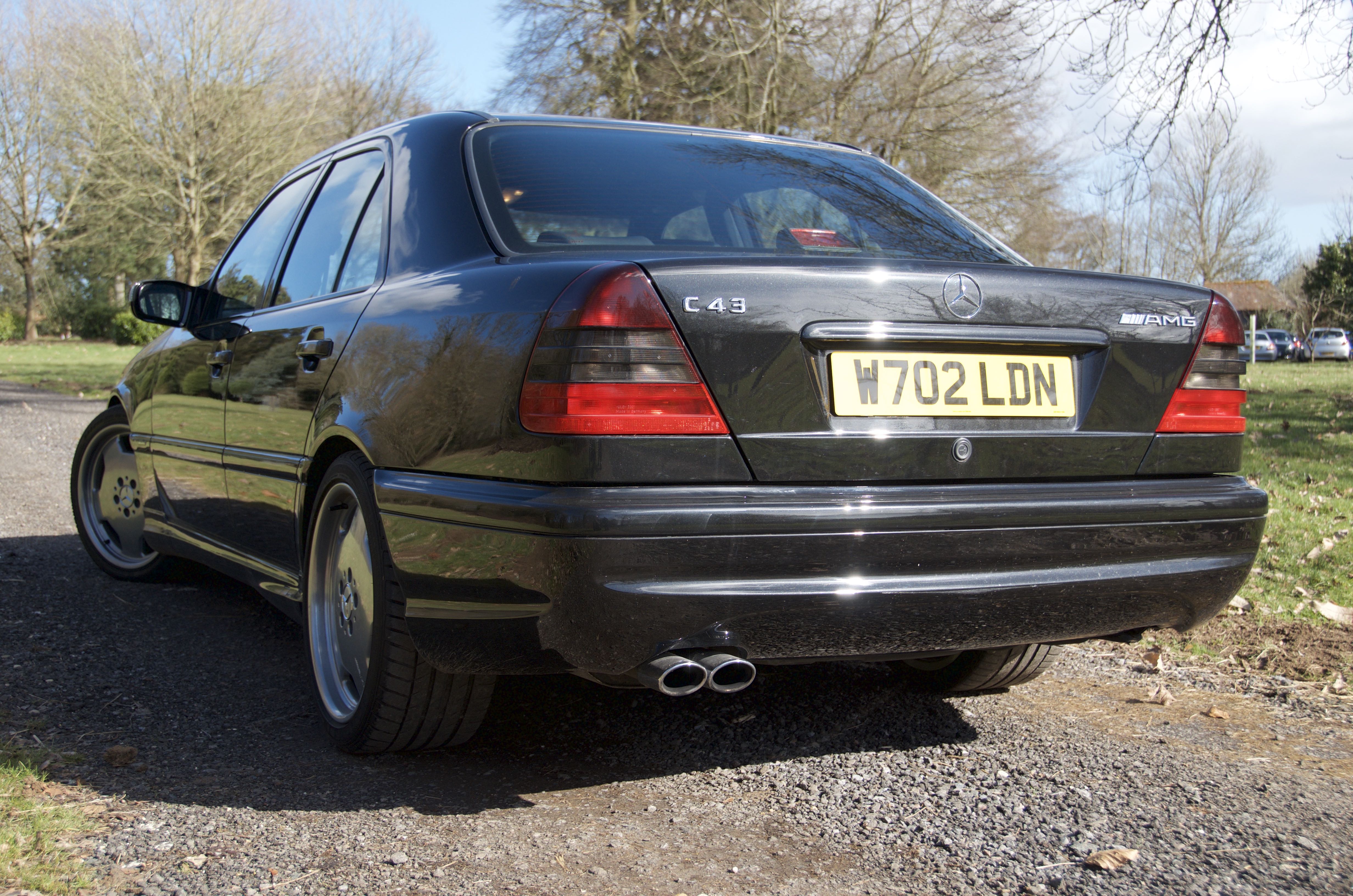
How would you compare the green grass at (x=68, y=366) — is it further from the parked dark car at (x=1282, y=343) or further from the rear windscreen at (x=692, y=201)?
the parked dark car at (x=1282, y=343)

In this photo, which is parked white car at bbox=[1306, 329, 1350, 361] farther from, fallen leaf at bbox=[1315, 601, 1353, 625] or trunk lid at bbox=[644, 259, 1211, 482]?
trunk lid at bbox=[644, 259, 1211, 482]

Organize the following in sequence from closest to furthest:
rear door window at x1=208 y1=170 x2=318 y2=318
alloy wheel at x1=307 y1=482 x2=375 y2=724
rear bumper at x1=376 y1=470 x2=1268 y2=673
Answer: rear bumper at x1=376 y1=470 x2=1268 y2=673, alloy wheel at x1=307 y1=482 x2=375 y2=724, rear door window at x1=208 y1=170 x2=318 y2=318

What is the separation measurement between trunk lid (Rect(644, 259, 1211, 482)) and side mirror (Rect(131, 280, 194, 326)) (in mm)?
2718

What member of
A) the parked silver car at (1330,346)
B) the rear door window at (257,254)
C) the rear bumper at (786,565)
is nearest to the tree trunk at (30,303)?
the rear door window at (257,254)

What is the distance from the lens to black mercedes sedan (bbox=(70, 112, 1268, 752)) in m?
2.18

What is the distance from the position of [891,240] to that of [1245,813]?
1.60 metres

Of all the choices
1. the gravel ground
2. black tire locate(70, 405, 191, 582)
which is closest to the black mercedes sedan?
the gravel ground

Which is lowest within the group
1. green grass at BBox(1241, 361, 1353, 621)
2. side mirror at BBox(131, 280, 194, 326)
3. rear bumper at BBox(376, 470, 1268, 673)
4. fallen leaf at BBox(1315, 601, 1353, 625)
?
fallen leaf at BBox(1315, 601, 1353, 625)

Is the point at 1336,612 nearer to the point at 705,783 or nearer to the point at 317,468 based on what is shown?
the point at 705,783

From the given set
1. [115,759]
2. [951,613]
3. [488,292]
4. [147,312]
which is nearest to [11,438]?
[147,312]

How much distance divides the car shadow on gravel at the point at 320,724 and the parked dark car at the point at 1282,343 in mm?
52793

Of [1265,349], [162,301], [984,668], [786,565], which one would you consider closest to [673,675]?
[786,565]

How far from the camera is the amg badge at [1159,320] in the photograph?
8.54 feet

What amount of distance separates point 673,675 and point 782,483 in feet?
1.42
